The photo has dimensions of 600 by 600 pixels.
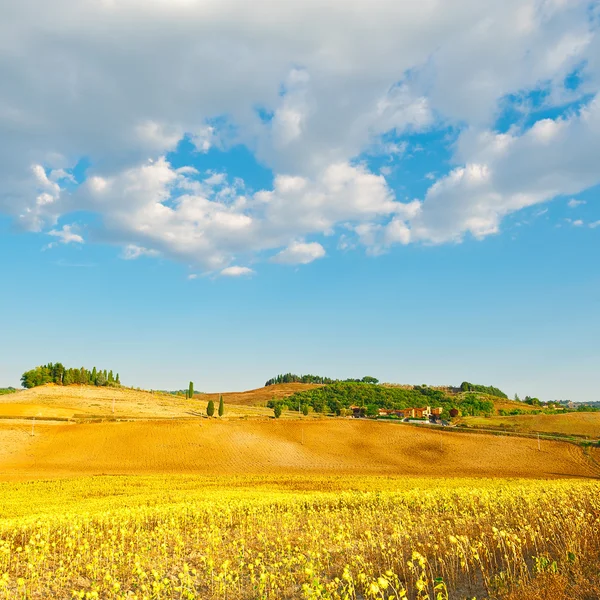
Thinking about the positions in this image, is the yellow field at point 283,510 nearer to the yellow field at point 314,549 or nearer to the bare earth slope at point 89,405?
the yellow field at point 314,549

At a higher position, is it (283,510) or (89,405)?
(89,405)

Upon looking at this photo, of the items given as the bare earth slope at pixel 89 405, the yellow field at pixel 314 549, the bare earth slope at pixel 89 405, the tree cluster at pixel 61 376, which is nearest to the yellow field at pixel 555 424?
the bare earth slope at pixel 89 405

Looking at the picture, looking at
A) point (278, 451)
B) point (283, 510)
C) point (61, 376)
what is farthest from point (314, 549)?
point (61, 376)

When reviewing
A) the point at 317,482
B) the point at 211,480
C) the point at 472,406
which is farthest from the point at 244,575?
the point at 472,406

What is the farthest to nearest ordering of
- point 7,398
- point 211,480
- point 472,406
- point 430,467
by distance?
point 472,406, point 7,398, point 430,467, point 211,480

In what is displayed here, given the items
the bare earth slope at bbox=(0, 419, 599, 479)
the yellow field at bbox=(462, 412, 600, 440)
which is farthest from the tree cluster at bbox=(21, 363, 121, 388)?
the yellow field at bbox=(462, 412, 600, 440)

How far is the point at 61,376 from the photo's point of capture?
5891 inches

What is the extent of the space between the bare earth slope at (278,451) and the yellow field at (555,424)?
67.9ft

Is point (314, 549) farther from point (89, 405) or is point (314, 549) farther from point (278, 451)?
point (89, 405)

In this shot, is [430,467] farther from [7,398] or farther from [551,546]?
[7,398]

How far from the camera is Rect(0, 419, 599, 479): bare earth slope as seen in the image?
58719mm

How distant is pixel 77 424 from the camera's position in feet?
261

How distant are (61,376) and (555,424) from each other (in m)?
143

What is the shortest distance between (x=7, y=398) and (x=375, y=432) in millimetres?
95185
